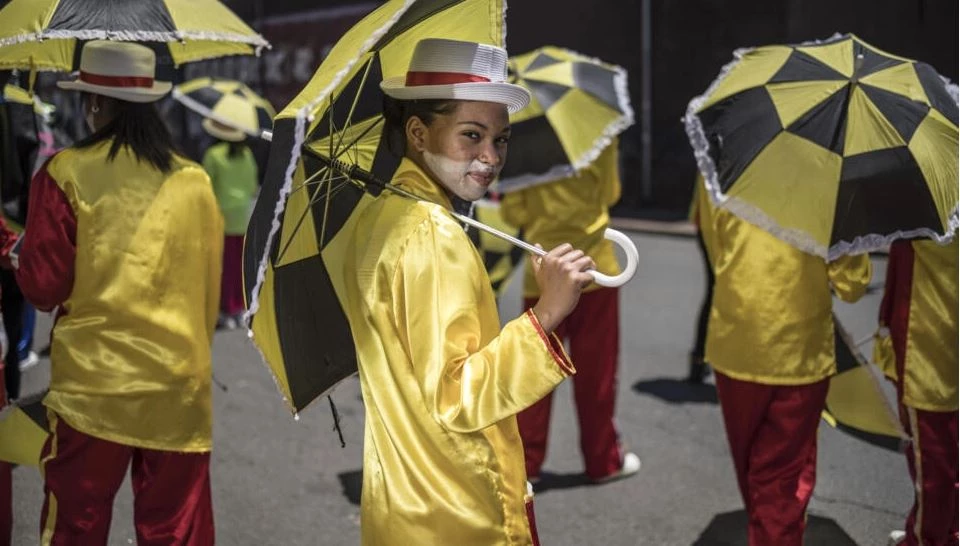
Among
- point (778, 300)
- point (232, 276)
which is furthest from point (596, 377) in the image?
point (232, 276)

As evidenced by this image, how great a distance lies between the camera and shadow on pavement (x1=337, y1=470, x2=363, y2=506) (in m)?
5.02

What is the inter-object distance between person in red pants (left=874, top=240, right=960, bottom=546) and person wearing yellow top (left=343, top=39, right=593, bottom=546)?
6.38 ft

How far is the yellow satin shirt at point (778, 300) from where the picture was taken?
3.69 metres

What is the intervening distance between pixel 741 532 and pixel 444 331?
2936 mm

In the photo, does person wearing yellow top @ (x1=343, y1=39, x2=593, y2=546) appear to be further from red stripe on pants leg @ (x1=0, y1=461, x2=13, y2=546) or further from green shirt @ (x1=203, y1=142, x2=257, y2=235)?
green shirt @ (x1=203, y1=142, x2=257, y2=235)

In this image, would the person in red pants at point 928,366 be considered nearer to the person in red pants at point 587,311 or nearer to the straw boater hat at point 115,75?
the person in red pants at point 587,311

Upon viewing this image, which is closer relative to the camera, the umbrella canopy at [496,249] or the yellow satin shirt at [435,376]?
the yellow satin shirt at [435,376]

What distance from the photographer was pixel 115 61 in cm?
340

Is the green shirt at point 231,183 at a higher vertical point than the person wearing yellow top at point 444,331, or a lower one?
lower

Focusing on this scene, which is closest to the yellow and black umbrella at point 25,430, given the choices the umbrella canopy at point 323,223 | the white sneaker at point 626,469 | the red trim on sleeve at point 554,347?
the umbrella canopy at point 323,223

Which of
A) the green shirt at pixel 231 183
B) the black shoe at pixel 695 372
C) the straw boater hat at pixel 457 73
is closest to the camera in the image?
the straw boater hat at pixel 457 73

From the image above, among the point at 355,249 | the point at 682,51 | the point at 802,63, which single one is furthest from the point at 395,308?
the point at 682,51

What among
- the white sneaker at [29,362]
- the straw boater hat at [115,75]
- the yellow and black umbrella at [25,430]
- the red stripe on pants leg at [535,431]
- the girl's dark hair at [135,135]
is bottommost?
the white sneaker at [29,362]

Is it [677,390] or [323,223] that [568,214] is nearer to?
[677,390]
